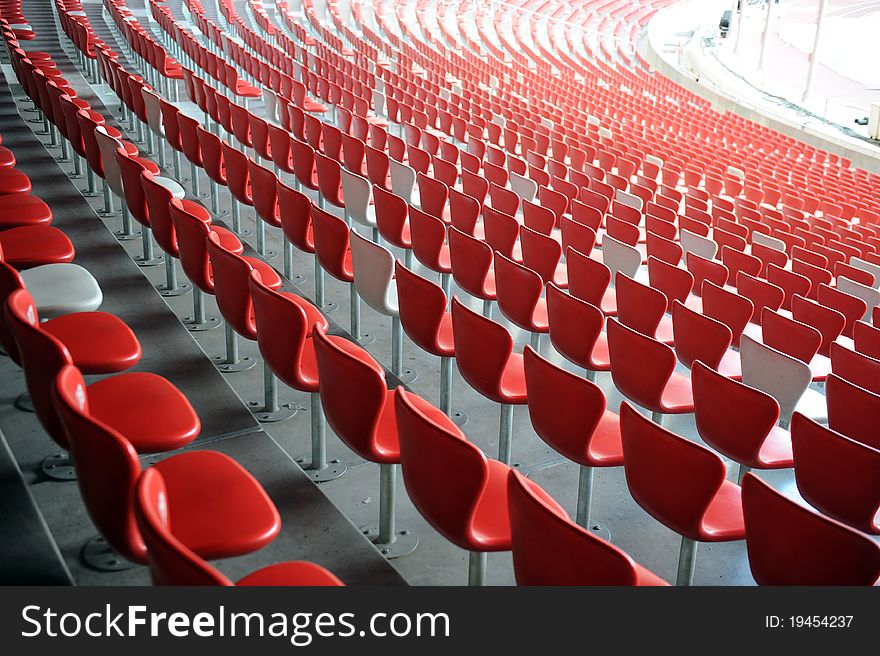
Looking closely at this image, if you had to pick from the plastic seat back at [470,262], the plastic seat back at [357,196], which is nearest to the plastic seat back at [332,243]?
the plastic seat back at [470,262]

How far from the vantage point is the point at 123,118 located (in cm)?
639

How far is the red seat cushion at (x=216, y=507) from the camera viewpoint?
1.62m

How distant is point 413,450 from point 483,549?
246 mm

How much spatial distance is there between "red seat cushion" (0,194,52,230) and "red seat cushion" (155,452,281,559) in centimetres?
176

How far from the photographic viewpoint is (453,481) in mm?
1718

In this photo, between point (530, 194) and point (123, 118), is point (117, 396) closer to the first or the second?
point (530, 194)

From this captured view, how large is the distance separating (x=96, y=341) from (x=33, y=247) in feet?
2.70

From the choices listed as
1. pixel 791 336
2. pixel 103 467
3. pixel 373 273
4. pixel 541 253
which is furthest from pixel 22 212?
pixel 791 336

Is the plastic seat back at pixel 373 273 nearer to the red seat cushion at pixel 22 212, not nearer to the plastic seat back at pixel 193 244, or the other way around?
the plastic seat back at pixel 193 244

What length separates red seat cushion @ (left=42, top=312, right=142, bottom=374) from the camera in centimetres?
Answer: 221

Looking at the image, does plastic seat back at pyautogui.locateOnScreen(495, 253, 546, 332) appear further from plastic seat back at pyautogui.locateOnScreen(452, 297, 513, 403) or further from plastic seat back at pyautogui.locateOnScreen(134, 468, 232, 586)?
plastic seat back at pyautogui.locateOnScreen(134, 468, 232, 586)

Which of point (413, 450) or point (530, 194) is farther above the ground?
point (413, 450)

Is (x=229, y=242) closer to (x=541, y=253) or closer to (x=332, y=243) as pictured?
(x=332, y=243)

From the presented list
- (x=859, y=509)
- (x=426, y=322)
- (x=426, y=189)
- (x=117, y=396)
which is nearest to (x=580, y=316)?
(x=426, y=322)
